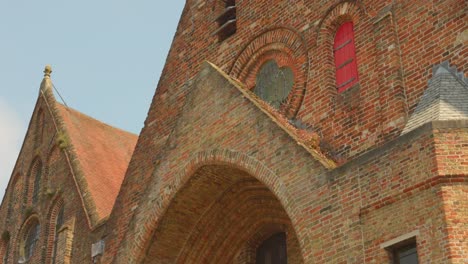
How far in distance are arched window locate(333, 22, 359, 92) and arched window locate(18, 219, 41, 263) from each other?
10.1 meters

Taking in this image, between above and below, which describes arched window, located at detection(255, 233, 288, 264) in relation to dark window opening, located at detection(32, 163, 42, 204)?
below

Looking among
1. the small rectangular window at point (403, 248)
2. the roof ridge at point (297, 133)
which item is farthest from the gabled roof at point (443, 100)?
the small rectangular window at point (403, 248)

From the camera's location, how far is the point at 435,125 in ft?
41.1

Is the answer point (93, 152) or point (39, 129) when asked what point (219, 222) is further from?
point (39, 129)

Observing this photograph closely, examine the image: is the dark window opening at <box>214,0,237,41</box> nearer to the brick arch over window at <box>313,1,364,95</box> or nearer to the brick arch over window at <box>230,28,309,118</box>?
the brick arch over window at <box>230,28,309,118</box>

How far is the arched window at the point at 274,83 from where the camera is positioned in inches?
693

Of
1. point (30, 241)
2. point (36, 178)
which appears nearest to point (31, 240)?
point (30, 241)

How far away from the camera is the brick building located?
12547 mm

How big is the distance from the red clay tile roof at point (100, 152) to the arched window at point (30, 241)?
211 centimetres

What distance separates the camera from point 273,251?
17438mm

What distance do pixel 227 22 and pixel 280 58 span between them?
83.8 inches

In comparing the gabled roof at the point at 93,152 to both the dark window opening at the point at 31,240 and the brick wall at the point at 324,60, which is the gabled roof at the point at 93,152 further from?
the dark window opening at the point at 31,240

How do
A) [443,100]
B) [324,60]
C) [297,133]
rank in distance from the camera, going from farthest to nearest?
[324,60] → [297,133] → [443,100]

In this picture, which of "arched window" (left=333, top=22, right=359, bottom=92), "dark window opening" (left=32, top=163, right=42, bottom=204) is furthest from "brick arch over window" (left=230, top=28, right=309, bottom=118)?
"dark window opening" (left=32, top=163, right=42, bottom=204)
